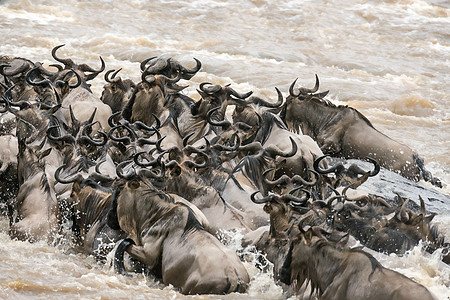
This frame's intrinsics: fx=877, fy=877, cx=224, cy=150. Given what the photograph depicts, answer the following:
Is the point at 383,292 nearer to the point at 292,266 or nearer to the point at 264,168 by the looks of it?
the point at 292,266

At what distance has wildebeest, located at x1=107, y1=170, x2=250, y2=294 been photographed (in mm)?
8125

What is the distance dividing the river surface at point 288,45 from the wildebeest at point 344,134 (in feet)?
1.58

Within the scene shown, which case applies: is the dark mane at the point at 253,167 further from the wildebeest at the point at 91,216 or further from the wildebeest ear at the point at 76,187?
the wildebeest ear at the point at 76,187

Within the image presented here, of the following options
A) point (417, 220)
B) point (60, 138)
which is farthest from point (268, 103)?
point (417, 220)

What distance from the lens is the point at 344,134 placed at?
45.3 feet

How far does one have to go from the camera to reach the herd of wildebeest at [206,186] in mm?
8117

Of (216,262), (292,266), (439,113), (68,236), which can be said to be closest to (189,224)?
(216,262)

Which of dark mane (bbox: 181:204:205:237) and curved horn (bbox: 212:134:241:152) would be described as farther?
curved horn (bbox: 212:134:241:152)

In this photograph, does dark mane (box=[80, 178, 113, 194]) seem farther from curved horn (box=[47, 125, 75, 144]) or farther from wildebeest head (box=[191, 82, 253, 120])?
wildebeest head (box=[191, 82, 253, 120])

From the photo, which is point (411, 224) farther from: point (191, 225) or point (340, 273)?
point (191, 225)

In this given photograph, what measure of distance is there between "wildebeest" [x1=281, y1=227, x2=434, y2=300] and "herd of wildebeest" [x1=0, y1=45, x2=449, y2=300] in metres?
0.01

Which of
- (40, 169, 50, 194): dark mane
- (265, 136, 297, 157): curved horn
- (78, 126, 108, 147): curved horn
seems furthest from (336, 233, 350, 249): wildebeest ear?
(78, 126, 108, 147): curved horn

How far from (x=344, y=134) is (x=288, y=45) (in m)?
14.2

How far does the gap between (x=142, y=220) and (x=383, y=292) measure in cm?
294
